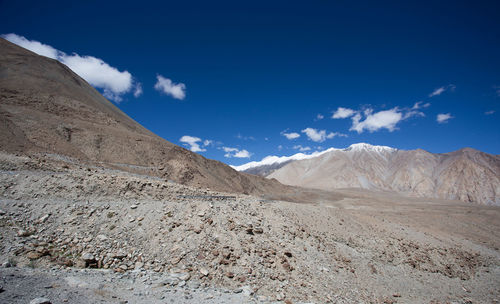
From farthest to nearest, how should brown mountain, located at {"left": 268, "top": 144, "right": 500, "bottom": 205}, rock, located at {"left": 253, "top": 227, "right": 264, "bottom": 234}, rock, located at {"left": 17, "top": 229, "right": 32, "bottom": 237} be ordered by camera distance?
brown mountain, located at {"left": 268, "top": 144, "right": 500, "bottom": 205}
rock, located at {"left": 253, "top": 227, "right": 264, "bottom": 234}
rock, located at {"left": 17, "top": 229, "right": 32, "bottom": 237}

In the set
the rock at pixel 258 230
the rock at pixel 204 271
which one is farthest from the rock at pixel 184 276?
the rock at pixel 258 230

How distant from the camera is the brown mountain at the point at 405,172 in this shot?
77.2m

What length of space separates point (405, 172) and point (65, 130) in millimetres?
120631

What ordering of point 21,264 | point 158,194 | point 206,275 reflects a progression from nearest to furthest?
point 21,264 < point 206,275 < point 158,194

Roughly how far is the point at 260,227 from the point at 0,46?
2370 inches

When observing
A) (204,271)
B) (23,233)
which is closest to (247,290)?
(204,271)

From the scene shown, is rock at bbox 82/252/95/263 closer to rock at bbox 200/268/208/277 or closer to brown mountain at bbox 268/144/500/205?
rock at bbox 200/268/208/277

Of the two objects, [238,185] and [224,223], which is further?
[238,185]

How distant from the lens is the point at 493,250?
66.2 ft

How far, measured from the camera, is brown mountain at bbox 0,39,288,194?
22.0 metres

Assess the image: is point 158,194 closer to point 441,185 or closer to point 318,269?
point 318,269

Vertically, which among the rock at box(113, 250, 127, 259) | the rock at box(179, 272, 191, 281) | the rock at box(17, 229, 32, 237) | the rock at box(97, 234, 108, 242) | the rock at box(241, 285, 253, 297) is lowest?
the rock at box(241, 285, 253, 297)

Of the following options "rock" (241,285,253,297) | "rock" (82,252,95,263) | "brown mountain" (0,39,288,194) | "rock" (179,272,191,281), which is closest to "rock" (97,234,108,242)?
"rock" (82,252,95,263)

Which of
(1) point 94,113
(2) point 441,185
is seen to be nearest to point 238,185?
(1) point 94,113
